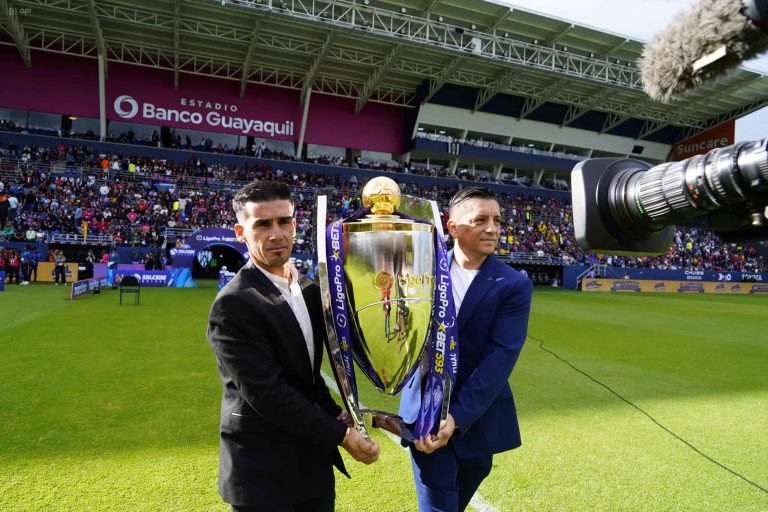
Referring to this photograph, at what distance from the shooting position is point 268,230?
5.93 ft

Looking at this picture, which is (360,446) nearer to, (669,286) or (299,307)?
(299,307)

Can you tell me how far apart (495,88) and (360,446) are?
31502mm

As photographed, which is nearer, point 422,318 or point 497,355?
point 422,318

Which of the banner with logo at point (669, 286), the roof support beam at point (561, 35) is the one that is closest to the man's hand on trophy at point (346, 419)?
the roof support beam at point (561, 35)

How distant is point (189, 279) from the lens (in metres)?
19.9

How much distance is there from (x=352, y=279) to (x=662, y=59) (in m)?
1.10

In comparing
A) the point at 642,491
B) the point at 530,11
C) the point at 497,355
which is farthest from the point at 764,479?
the point at 530,11

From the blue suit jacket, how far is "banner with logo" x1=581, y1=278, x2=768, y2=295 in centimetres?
2943

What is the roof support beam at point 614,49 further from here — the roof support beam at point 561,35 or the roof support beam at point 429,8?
the roof support beam at point 429,8

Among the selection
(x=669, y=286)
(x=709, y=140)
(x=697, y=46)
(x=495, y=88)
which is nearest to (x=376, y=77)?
(x=495, y=88)

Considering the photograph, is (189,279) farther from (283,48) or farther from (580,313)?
(580,313)

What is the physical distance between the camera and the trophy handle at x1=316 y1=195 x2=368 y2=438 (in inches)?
66.1

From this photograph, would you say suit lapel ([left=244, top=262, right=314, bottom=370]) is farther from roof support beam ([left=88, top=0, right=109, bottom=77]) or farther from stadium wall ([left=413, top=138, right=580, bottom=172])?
stadium wall ([left=413, top=138, right=580, bottom=172])

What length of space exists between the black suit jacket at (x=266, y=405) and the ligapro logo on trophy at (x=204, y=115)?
1178 inches
